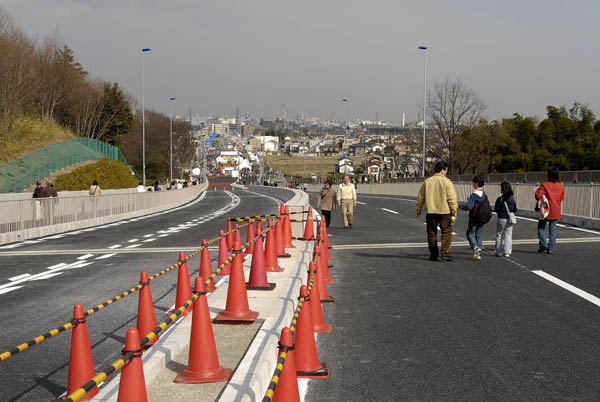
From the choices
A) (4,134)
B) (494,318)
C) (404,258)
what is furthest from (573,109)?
(494,318)

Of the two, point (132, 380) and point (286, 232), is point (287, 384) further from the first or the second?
point (286, 232)

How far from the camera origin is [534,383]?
5727mm

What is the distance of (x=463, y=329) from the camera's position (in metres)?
7.70

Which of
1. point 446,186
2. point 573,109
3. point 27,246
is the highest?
point 573,109

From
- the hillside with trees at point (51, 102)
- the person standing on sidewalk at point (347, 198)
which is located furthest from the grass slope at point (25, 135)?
the person standing on sidewalk at point (347, 198)

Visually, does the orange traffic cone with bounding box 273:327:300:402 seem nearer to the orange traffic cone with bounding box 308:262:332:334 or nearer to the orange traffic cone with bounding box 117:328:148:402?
the orange traffic cone with bounding box 117:328:148:402

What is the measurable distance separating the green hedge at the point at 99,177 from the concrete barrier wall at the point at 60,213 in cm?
1083

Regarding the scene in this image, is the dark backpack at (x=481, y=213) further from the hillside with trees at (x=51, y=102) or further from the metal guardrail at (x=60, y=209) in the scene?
the hillside with trees at (x=51, y=102)

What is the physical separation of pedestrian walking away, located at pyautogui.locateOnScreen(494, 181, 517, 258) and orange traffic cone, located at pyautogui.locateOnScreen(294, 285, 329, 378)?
334 inches

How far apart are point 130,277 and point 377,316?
5.33 meters

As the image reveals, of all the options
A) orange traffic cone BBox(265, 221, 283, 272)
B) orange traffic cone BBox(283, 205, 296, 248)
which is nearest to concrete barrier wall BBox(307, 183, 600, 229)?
orange traffic cone BBox(283, 205, 296, 248)

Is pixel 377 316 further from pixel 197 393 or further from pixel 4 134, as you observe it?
pixel 4 134

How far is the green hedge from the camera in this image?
1779 inches

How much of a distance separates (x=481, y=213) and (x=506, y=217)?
1.59 feet
